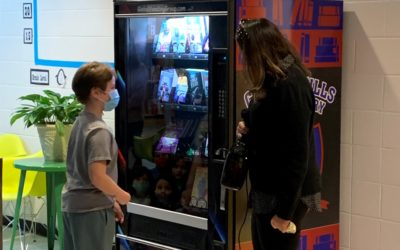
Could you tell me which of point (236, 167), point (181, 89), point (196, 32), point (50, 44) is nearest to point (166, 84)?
point (181, 89)

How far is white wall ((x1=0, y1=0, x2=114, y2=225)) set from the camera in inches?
188

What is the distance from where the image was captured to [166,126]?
3.70 meters

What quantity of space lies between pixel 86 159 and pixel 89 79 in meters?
0.38

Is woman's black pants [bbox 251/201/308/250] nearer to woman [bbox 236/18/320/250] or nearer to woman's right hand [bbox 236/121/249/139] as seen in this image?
woman [bbox 236/18/320/250]

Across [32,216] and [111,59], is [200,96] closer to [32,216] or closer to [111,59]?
[111,59]

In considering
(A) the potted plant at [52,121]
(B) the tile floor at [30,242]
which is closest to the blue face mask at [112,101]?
(A) the potted plant at [52,121]

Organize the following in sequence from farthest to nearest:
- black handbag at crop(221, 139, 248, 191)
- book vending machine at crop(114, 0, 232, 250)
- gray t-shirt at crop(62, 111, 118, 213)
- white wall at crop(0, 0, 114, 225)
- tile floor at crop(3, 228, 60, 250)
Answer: tile floor at crop(3, 228, 60, 250)
white wall at crop(0, 0, 114, 225)
book vending machine at crop(114, 0, 232, 250)
gray t-shirt at crop(62, 111, 118, 213)
black handbag at crop(221, 139, 248, 191)

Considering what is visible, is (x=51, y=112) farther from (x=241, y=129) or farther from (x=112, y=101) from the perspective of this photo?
(x=241, y=129)

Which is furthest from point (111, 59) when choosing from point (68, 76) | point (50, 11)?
point (50, 11)

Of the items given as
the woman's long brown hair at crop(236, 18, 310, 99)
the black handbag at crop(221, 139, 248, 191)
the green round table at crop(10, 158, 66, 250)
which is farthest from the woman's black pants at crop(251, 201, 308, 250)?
the green round table at crop(10, 158, 66, 250)

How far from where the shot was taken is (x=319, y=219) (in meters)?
3.56

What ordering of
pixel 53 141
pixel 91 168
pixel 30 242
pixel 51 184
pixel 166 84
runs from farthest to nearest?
pixel 30 242 → pixel 51 184 → pixel 53 141 → pixel 166 84 → pixel 91 168

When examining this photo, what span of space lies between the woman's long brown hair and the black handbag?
0.29m

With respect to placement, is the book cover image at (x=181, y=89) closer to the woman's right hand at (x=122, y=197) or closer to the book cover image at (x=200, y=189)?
the book cover image at (x=200, y=189)
